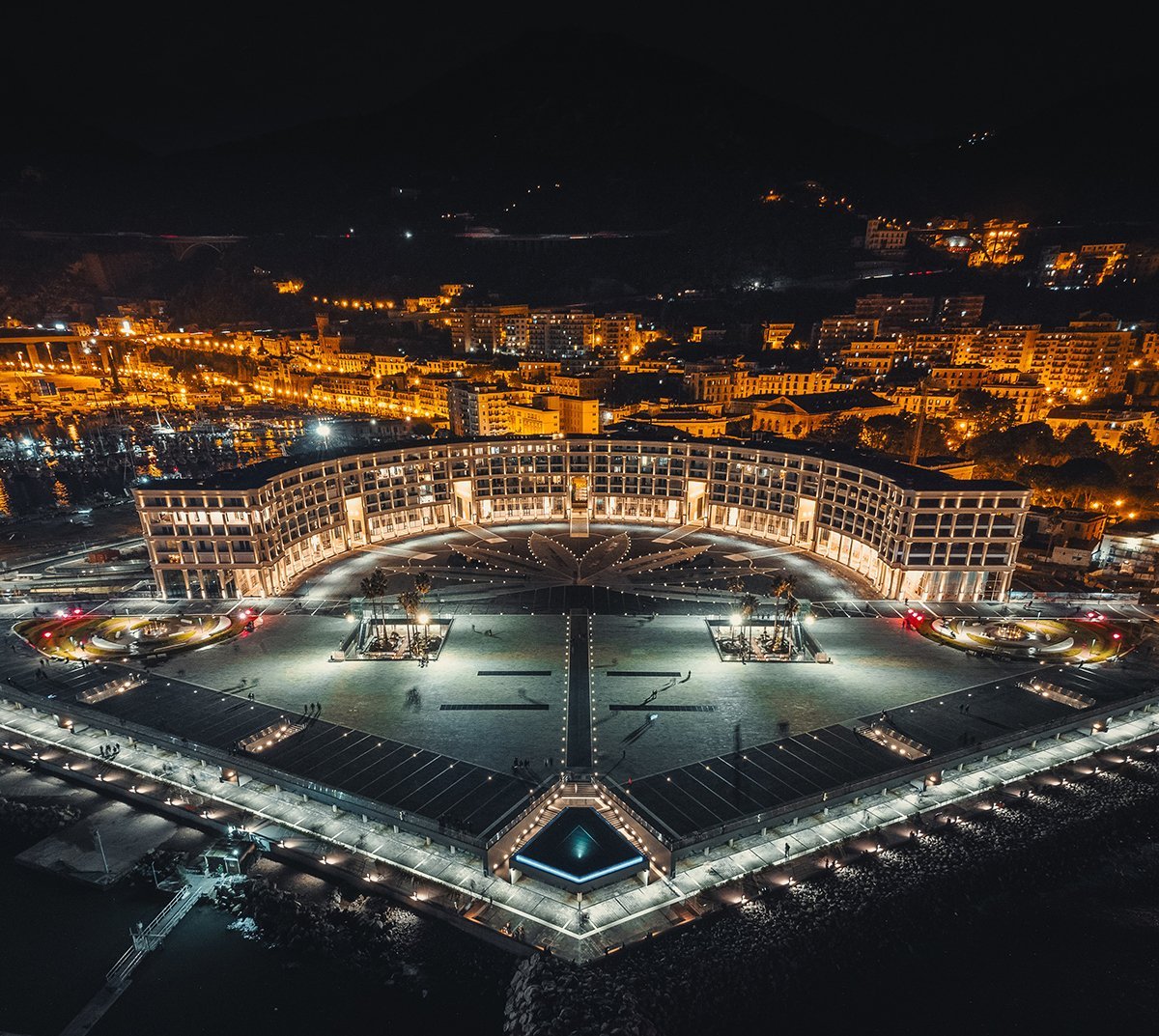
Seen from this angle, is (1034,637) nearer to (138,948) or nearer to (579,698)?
(579,698)

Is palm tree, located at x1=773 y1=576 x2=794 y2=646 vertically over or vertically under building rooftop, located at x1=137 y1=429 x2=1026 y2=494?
under

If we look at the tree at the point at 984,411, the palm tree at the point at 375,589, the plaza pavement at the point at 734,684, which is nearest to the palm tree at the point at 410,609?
the palm tree at the point at 375,589

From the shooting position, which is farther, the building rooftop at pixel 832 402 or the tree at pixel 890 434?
the building rooftop at pixel 832 402

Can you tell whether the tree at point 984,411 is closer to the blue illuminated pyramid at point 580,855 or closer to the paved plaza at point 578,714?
the paved plaza at point 578,714

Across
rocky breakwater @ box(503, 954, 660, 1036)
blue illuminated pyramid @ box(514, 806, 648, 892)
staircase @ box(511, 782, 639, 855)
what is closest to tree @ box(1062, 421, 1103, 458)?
staircase @ box(511, 782, 639, 855)

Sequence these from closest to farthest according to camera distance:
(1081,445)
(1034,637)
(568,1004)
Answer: (568,1004) → (1034,637) → (1081,445)

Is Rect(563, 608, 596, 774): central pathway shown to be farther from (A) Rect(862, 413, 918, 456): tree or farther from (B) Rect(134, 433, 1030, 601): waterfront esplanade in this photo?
(A) Rect(862, 413, 918, 456): tree

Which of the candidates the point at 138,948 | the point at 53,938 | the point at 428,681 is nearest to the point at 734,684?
the point at 428,681
